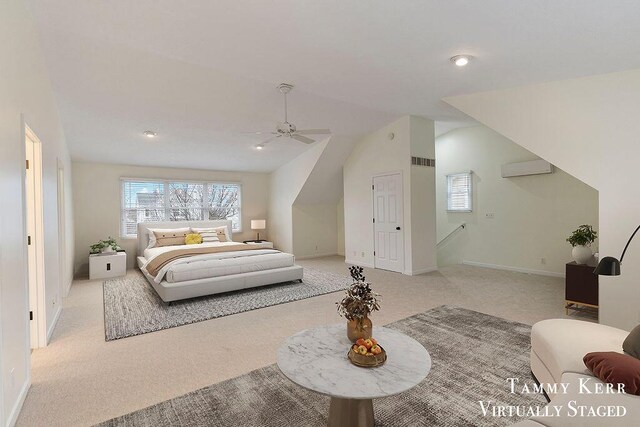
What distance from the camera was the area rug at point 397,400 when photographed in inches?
74.8

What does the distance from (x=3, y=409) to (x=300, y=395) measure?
1.70 m

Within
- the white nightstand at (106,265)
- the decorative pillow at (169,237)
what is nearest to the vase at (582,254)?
the decorative pillow at (169,237)

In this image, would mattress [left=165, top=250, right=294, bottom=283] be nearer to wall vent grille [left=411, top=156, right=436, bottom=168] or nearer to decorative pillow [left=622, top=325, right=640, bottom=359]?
wall vent grille [left=411, top=156, right=436, bottom=168]

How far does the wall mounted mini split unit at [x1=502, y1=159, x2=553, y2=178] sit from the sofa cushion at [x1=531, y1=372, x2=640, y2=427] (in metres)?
5.10

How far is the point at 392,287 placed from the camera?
502 cm

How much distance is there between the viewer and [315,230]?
8.46 metres

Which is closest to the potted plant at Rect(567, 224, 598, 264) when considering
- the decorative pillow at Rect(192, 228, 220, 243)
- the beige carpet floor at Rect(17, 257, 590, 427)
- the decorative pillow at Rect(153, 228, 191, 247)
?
the beige carpet floor at Rect(17, 257, 590, 427)

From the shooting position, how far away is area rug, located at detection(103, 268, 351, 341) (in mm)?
3545

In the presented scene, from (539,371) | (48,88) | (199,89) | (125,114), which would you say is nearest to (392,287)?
(539,371)

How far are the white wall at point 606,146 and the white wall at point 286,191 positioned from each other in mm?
4162

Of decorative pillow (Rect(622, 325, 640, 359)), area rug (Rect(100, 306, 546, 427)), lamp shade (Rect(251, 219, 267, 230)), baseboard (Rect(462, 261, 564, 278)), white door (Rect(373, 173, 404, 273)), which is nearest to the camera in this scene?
decorative pillow (Rect(622, 325, 640, 359))

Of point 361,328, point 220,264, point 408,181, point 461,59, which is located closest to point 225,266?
point 220,264

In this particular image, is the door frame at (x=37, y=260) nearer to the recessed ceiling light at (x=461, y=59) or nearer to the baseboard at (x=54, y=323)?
the baseboard at (x=54, y=323)

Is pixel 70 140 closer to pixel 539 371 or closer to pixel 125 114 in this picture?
pixel 125 114
